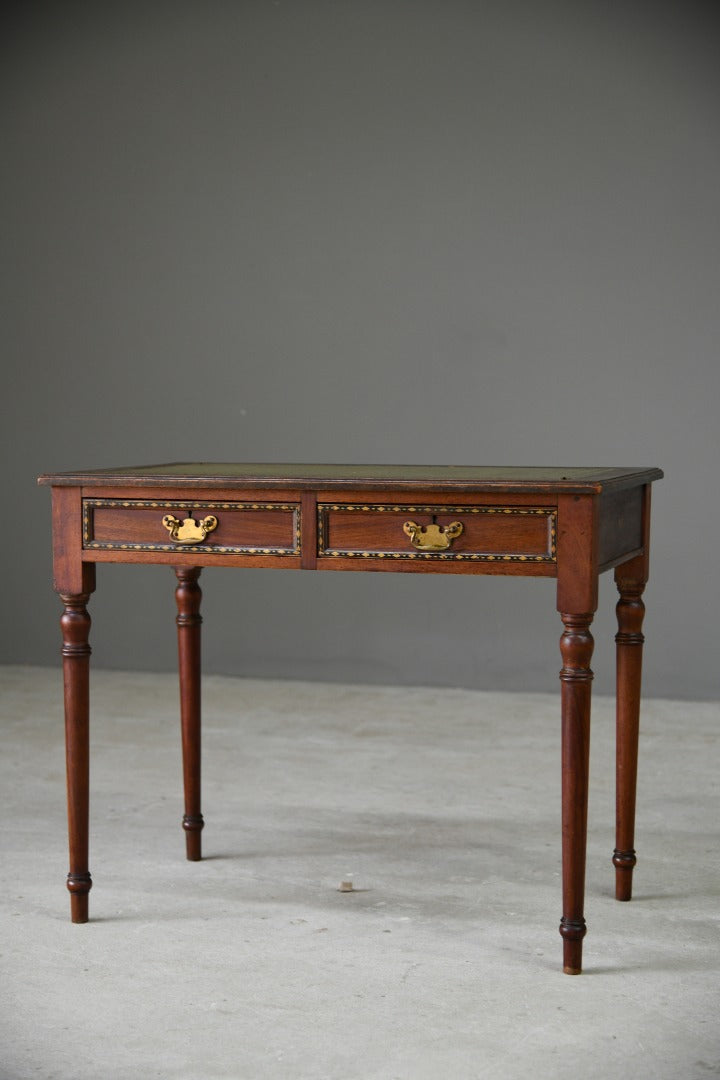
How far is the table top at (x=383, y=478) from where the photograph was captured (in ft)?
8.44


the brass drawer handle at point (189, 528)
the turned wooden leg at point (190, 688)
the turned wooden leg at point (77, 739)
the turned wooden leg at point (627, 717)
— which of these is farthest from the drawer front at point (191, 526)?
the turned wooden leg at point (627, 717)

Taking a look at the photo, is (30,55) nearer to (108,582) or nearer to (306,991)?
(108,582)

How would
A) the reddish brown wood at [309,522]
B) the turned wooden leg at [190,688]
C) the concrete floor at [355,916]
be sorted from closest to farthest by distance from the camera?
the concrete floor at [355,916]
the reddish brown wood at [309,522]
the turned wooden leg at [190,688]

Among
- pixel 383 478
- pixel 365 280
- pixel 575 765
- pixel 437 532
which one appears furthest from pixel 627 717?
pixel 365 280

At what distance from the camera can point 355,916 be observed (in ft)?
9.65

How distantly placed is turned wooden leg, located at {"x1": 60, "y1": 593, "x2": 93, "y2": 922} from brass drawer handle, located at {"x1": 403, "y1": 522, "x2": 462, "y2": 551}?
0.73m

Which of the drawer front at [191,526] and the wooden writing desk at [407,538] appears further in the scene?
the drawer front at [191,526]

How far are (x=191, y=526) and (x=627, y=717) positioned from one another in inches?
41.4

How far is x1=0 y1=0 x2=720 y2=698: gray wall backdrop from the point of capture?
540 cm

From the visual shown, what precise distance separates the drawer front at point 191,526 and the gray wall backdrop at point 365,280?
2.91 meters

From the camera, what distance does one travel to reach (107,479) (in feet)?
9.27

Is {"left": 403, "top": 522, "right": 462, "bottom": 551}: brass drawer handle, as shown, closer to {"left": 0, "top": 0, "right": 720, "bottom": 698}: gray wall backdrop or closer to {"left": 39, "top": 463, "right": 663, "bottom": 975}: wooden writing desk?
{"left": 39, "top": 463, "right": 663, "bottom": 975}: wooden writing desk

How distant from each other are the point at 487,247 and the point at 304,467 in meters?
2.62

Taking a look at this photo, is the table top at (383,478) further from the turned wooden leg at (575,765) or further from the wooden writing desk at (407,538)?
the turned wooden leg at (575,765)
